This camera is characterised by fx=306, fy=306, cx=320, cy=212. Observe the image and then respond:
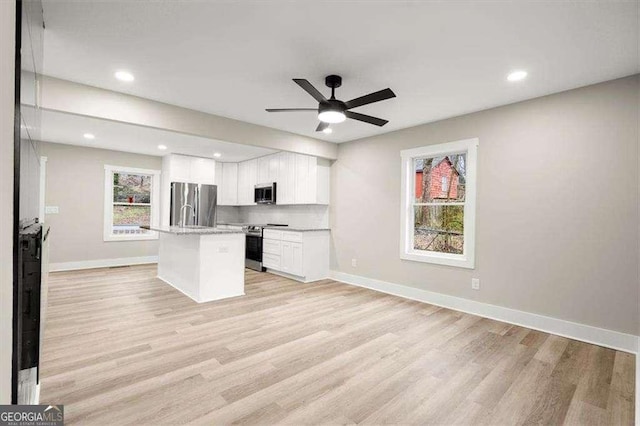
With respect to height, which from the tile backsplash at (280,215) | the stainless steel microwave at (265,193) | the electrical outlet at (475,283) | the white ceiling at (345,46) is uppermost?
the white ceiling at (345,46)

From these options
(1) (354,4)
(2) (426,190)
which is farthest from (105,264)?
(1) (354,4)

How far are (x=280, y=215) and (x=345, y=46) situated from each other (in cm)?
494

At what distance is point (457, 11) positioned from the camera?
2014 millimetres

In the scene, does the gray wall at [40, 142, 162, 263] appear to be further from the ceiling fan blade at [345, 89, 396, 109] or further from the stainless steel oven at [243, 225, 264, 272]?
the ceiling fan blade at [345, 89, 396, 109]

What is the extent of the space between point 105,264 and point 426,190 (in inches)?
257

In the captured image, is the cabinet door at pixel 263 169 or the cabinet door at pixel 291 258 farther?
the cabinet door at pixel 263 169

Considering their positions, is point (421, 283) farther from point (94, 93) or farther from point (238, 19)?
point (94, 93)

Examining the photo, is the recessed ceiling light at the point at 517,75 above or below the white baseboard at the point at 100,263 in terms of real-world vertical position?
above

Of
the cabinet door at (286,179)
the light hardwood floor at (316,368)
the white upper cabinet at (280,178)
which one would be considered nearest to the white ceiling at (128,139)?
the white upper cabinet at (280,178)

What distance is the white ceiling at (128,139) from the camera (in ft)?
14.7

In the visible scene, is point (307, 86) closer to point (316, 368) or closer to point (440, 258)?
point (316, 368)

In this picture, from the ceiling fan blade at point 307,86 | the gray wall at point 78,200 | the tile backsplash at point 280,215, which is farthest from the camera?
the tile backsplash at point 280,215

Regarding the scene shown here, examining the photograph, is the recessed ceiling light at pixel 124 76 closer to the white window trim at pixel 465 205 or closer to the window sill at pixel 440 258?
the white window trim at pixel 465 205

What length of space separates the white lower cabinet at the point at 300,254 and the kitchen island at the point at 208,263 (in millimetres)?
1181
